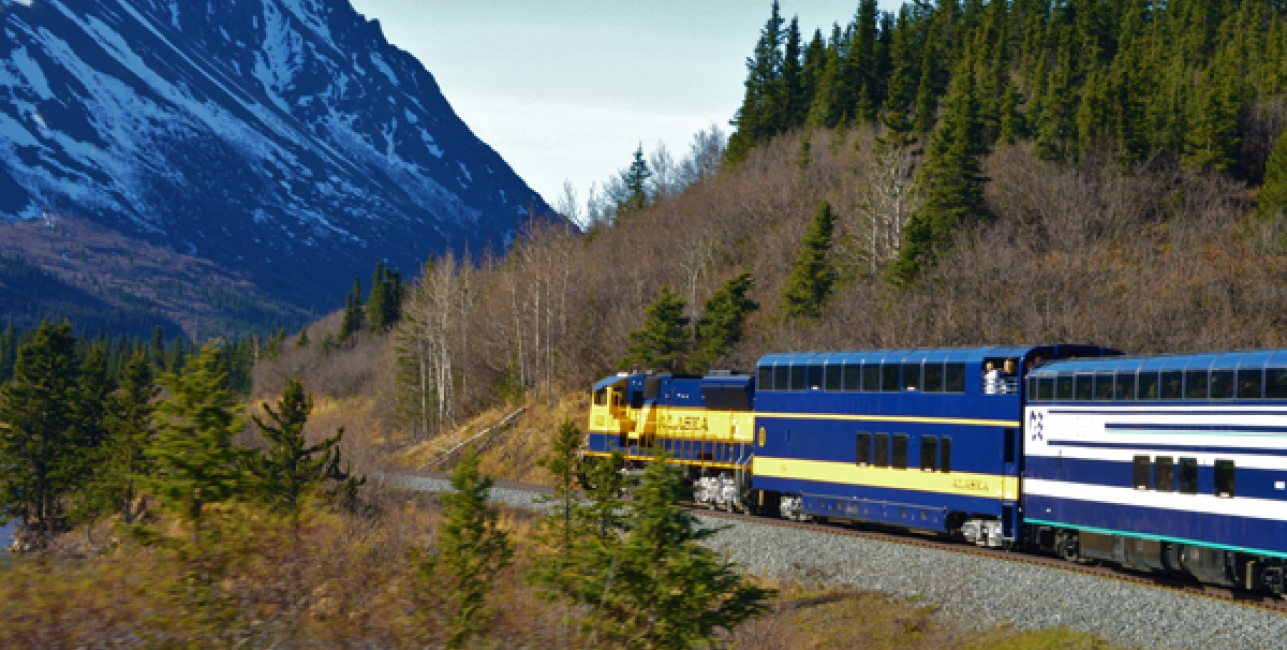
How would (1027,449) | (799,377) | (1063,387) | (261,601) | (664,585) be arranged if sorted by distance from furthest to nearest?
(799,377) → (1027,449) → (1063,387) → (664,585) → (261,601)

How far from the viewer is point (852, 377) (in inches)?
1163

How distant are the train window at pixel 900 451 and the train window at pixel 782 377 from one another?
14.7 feet

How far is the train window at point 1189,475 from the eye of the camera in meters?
20.7

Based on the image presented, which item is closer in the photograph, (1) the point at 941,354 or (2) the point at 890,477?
(1) the point at 941,354

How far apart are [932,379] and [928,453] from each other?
1.90 metres

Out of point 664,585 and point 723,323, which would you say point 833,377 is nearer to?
point 664,585

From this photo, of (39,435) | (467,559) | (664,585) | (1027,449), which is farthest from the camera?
(39,435)

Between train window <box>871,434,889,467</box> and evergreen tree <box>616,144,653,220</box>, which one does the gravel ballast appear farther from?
evergreen tree <box>616,144,653,220</box>

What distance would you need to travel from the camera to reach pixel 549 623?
33.8ft

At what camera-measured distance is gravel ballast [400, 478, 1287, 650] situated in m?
18.2

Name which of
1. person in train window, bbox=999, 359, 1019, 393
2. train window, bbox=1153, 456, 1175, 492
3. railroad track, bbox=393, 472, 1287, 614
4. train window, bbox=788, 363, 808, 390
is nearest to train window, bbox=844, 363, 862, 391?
train window, bbox=788, 363, 808, 390

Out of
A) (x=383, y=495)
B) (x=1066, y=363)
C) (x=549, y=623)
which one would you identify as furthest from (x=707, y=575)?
(x=383, y=495)

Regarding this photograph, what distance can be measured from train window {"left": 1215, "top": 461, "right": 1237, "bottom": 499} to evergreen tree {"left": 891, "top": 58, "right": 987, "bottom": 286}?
112ft

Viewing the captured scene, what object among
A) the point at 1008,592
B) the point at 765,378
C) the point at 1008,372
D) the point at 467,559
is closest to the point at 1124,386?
the point at 1008,372
